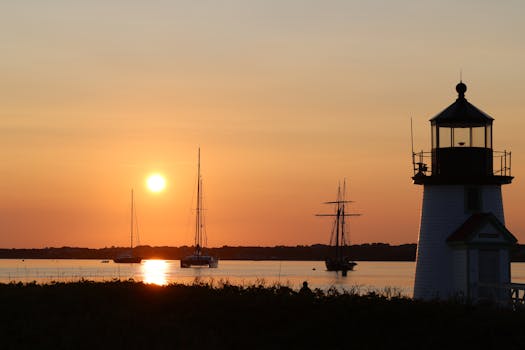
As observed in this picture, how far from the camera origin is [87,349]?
69.5ft

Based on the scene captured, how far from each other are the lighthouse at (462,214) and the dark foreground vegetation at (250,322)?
869 centimetres

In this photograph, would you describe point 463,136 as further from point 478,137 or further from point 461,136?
point 478,137

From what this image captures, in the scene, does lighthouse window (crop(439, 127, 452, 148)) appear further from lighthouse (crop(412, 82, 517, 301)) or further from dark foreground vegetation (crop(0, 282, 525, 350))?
dark foreground vegetation (crop(0, 282, 525, 350))

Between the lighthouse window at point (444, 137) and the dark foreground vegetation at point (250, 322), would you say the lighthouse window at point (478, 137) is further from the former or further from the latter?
the dark foreground vegetation at point (250, 322)

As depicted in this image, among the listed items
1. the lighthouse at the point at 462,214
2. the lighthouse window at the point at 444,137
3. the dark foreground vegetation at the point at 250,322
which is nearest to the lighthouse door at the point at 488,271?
the lighthouse at the point at 462,214

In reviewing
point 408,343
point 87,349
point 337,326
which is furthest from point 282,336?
point 87,349

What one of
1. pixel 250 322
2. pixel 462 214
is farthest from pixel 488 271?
pixel 250 322

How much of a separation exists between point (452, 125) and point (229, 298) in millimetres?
13323

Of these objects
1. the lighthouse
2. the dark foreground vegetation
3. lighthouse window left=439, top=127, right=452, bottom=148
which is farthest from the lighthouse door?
the dark foreground vegetation

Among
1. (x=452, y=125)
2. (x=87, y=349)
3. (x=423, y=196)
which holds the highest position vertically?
(x=452, y=125)

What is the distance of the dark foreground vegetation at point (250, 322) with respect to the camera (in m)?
21.6

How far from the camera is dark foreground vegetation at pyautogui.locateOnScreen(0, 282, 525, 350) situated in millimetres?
21625

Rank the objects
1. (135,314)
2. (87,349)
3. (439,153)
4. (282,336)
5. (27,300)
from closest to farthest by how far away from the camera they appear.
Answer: (87,349)
(282,336)
(135,314)
(27,300)
(439,153)

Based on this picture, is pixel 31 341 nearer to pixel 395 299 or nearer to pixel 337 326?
pixel 337 326
